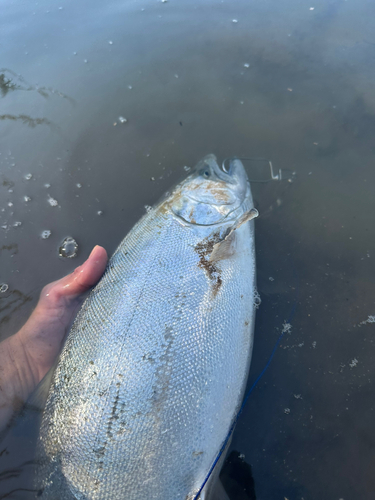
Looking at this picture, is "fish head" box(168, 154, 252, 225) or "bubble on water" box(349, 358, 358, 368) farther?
"fish head" box(168, 154, 252, 225)

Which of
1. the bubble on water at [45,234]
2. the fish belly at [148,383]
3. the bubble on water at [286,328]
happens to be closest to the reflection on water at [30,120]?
the bubble on water at [45,234]

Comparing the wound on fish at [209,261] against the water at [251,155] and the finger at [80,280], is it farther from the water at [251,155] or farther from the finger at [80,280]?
the finger at [80,280]

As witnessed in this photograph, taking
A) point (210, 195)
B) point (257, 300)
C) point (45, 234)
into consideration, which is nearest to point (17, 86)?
point (45, 234)

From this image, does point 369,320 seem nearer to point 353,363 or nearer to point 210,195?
point 353,363

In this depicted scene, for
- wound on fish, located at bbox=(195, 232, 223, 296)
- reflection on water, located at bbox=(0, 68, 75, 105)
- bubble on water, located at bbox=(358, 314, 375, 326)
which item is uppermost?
reflection on water, located at bbox=(0, 68, 75, 105)

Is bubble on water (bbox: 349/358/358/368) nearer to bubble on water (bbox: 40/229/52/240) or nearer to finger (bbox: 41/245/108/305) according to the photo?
finger (bbox: 41/245/108/305)

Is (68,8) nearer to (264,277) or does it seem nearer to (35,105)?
(35,105)

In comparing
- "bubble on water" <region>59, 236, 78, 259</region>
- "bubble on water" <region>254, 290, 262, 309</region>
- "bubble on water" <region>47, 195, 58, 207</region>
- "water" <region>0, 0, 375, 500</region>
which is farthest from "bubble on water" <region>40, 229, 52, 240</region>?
"bubble on water" <region>254, 290, 262, 309</region>
